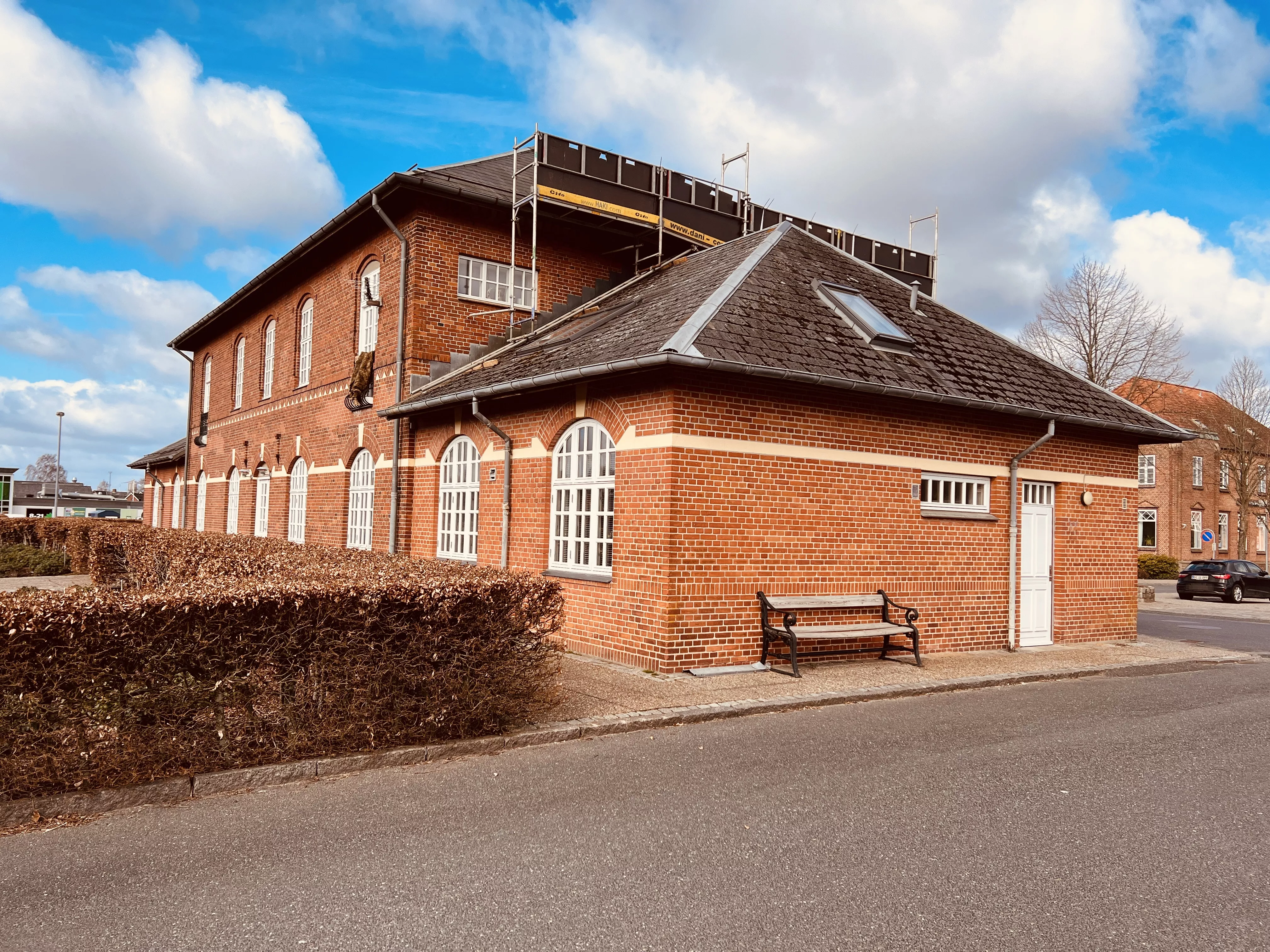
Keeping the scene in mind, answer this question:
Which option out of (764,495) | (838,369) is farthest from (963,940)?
(838,369)

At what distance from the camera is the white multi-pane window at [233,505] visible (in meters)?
24.1

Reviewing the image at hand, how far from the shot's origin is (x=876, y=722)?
7535 millimetres

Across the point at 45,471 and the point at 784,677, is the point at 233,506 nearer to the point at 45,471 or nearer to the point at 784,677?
the point at 784,677

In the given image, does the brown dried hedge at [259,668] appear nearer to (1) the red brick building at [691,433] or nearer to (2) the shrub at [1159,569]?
(1) the red brick building at [691,433]

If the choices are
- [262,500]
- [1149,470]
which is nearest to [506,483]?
[262,500]

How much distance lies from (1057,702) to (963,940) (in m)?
5.79

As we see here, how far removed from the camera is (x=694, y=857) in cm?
439

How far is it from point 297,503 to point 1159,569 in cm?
3608

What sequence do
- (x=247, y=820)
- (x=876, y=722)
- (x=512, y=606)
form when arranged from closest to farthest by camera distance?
(x=247, y=820)
(x=512, y=606)
(x=876, y=722)

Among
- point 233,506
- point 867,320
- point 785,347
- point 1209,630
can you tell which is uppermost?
point 867,320

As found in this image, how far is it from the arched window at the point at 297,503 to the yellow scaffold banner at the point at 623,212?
8.04 m

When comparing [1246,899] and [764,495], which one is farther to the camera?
[764,495]

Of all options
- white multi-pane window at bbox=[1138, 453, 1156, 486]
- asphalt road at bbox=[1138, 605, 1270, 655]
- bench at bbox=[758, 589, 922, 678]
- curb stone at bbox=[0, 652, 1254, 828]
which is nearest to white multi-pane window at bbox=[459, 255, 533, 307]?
bench at bbox=[758, 589, 922, 678]

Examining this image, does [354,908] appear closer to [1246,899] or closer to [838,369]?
[1246,899]
